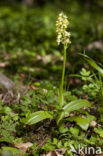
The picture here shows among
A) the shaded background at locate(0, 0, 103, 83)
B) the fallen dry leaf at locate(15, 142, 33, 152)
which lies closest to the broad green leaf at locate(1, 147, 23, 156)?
the fallen dry leaf at locate(15, 142, 33, 152)

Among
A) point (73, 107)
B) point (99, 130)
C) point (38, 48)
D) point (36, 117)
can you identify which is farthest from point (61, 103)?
point (38, 48)

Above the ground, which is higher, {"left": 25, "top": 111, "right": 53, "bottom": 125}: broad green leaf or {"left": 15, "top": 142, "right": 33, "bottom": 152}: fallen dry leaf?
{"left": 25, "top": 111, "right": 53, "bottom": 125}: broad green leaf

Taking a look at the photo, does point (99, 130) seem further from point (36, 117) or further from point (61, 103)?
point (36, 117)

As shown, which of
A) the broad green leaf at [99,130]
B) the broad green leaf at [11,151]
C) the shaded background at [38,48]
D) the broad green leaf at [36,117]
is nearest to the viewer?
the broad green leaf at [11,151]

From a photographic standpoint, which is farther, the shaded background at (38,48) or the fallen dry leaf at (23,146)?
the shaded background at (38,48)

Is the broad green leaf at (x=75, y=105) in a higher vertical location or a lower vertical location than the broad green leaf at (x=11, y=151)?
higher

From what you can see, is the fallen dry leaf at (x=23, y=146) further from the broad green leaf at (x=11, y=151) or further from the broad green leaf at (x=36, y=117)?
the broad green leaf at (x=36, y=117)

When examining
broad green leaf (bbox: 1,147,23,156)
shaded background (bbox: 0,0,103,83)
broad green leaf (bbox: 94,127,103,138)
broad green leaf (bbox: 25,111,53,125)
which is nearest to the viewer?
broad green leaf (bbox: 1,147,23,156)

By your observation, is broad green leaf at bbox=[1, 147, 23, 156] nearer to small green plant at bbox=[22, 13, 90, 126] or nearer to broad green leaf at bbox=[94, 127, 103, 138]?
small green plant at bbox=[22, 13, 90, 126]

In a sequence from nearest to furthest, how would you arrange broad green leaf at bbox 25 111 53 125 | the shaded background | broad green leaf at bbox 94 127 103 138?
broad green leaf at bbox 25 111 53 125, broad green leaf at bbox 94 127 103 138, the shaded background

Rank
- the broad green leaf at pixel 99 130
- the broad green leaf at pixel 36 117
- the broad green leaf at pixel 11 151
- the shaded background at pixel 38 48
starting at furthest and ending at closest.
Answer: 1. the shaded background at pixel 38 48
2. the broad green leaf at pixel 99 130
3. the broad green leaf at pixel 36 117
4. the broad green leaf at pixel 11 151

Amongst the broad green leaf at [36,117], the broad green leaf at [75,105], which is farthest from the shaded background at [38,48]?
the broad green leaf at [36,117]
